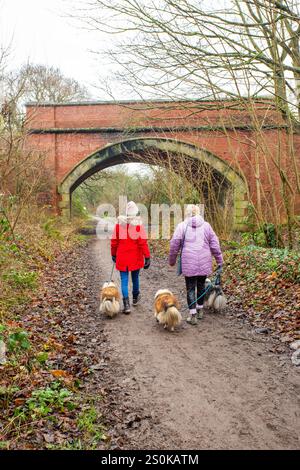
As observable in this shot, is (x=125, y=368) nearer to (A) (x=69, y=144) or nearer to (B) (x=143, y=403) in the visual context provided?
(B) (x=143, y=403)

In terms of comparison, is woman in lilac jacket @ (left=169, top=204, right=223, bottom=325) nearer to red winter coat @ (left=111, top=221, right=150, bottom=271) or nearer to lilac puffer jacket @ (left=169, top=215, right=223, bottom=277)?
lilac puffer jacket @ (left=169, top=215, right=223, bottom=277)

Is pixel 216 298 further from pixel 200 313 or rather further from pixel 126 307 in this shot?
pixel 126 307

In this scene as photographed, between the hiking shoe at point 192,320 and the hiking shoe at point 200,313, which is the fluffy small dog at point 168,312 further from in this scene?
the hiking shoe at point 200,313

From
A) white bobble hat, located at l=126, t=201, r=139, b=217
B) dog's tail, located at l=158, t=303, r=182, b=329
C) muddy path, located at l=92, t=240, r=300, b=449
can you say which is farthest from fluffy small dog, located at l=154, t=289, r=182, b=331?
white bobble hat, located at l=126, t=201, r=139, b=217

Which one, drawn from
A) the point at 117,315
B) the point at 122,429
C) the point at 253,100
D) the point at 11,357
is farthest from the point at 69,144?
the point at 122,429

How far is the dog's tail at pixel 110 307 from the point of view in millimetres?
6828

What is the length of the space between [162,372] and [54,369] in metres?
1.26

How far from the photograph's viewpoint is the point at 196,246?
260 inches

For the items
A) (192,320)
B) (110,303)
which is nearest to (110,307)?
(110,303)

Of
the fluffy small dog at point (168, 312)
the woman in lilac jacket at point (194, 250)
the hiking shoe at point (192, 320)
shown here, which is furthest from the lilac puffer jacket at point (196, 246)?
the hiking shoe at point (192, 320)

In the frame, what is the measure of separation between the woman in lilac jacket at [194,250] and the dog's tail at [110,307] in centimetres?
126

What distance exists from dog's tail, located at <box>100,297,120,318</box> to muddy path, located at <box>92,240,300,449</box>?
4.9 inches

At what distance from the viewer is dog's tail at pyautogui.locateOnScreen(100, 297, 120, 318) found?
6.83m
